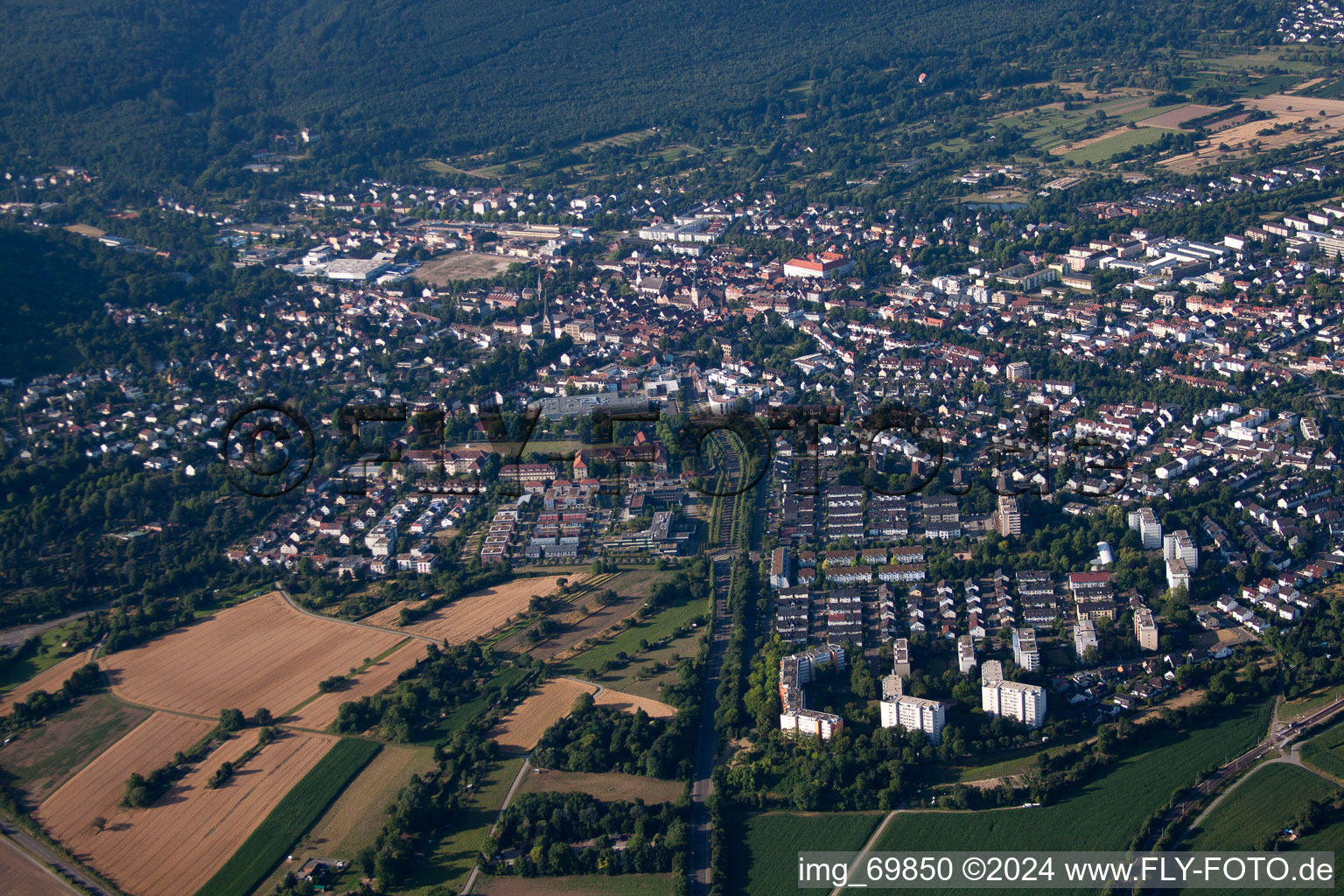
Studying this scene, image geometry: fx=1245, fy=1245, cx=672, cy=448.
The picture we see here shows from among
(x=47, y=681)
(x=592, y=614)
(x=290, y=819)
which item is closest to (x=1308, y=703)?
(x=592, y=614)

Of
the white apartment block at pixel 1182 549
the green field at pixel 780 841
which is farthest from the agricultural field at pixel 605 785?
the white apartment block at pixel 1182 549

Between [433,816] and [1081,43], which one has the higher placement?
[1081,43]

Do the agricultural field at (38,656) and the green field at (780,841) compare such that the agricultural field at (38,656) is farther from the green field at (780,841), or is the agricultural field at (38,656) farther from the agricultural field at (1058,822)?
the agricultural field at (1058,822)

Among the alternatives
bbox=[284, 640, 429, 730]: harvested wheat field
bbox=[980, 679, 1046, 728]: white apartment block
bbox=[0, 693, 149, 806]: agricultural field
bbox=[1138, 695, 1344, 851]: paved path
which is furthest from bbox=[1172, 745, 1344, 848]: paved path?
bbox=[0, 693, 149, 806]: agricultural field

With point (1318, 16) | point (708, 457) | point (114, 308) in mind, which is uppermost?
point (1318, 16)

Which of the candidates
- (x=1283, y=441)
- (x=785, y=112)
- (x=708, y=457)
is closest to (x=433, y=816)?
(x=708, y=457)

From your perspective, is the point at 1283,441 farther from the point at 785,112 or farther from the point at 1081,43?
the point at 1081,43

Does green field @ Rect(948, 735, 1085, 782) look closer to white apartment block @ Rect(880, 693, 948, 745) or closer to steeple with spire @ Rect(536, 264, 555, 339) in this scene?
white apartment block @ Rect(880, 693, 948, 745)
